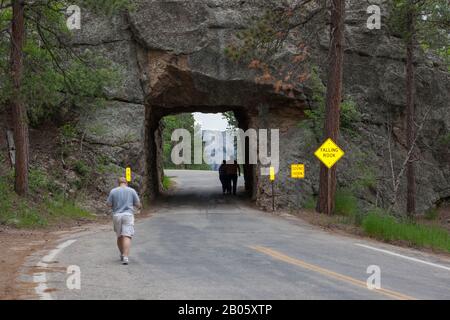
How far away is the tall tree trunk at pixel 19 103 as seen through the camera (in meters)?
18.1

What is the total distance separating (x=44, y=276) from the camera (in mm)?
9000

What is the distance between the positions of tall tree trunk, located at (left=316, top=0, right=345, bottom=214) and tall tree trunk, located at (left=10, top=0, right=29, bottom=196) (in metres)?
10.5

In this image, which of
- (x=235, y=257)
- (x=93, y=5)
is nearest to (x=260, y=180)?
(x=93, y=5)

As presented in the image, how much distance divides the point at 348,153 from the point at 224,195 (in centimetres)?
766

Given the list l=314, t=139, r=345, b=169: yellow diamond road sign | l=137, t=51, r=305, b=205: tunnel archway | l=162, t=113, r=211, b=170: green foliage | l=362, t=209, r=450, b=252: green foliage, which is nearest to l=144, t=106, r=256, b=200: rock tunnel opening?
l=137, t=51, r=305, b=205: tunnel archway

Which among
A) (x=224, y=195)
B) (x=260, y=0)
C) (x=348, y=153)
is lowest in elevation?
(x=224, y=195)

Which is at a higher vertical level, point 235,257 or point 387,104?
point 387,104

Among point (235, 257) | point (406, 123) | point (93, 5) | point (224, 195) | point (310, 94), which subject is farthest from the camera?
point (224, 195)

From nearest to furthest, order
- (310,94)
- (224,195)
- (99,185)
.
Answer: (99,185) → (310,94) → (224,195)

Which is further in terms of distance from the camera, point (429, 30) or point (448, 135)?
point (448, 135)

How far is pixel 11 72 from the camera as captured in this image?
18.2m

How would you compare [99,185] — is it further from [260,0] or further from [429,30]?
[429,30]

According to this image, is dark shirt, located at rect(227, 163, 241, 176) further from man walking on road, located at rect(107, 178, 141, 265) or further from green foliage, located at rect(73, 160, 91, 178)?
man walking on road, located at rect(107, 178, 141, 265)

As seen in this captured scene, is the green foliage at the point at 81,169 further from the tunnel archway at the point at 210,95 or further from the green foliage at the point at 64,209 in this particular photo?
the tunnel archway at the point at 210,95
